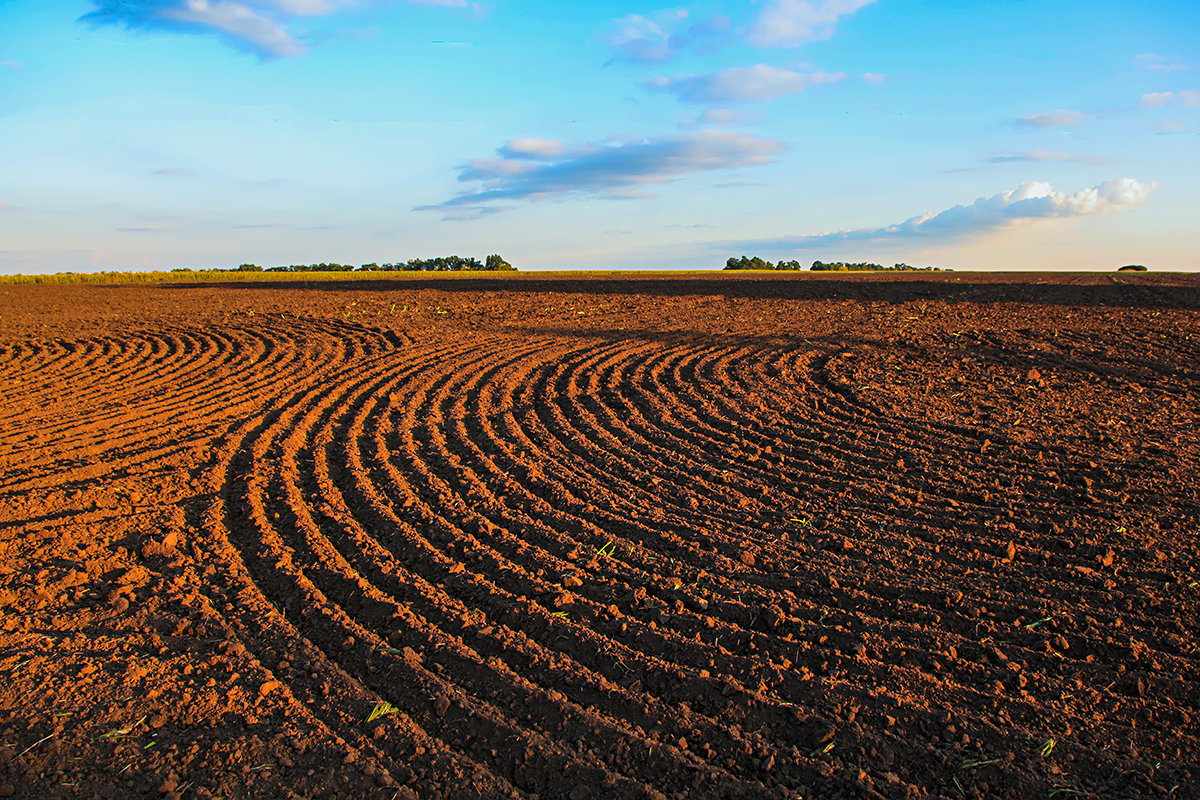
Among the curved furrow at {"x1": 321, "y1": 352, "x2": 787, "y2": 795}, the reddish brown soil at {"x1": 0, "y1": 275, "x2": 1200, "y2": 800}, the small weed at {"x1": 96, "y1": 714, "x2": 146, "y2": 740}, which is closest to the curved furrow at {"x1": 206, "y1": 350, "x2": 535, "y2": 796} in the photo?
the reddish brown soil at {"x1": 0, "y1": 275, "x2": 1200, "y2": 800}

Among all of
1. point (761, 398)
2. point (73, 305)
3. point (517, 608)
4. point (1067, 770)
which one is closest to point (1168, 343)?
point (761, 398)

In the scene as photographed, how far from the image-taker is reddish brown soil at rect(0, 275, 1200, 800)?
2873 mm

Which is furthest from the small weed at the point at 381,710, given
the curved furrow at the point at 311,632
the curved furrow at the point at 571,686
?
the curved furrow at the point at 571,686

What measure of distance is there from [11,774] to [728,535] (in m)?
3.90

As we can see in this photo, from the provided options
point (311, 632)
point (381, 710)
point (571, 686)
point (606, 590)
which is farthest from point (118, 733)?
point (606, 590)

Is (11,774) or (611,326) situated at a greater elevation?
(611,326)

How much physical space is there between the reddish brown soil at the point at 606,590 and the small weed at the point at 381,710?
84mm

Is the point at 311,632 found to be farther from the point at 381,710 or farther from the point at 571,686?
the point at 571,686

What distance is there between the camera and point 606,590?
4074 mm

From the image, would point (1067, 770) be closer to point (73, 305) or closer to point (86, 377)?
point (86, 377)

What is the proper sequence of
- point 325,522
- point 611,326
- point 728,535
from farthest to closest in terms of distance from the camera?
1. point 611,326
2. point 325,522
3. point 728,535

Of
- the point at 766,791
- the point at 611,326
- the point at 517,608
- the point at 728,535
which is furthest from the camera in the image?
the point at 611,326

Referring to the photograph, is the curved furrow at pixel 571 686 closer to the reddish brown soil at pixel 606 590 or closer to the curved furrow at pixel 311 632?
the reddish brown soil at pixel 606 590

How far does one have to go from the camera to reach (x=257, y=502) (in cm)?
549
